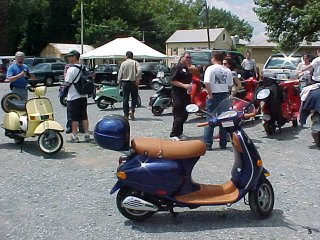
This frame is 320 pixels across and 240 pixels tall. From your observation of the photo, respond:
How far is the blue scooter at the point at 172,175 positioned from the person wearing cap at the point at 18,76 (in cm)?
481

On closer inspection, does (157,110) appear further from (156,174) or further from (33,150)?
(156,174)

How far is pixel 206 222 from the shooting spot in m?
4.87

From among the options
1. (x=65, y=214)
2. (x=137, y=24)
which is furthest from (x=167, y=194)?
(x=137, y=24)

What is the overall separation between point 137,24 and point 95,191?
174 ft

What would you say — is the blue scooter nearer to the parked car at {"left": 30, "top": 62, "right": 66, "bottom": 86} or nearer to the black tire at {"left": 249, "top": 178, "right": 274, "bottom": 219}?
the black tire at {"left": 249, "top": 178, "right": 274, "bottom": 219}

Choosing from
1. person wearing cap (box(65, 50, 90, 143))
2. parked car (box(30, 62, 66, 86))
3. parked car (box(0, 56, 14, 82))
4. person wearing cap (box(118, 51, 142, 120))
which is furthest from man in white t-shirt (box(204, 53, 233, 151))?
parked car (box(0, 56, 14, 82))

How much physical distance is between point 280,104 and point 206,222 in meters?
5.03

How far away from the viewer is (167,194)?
15.5 ft

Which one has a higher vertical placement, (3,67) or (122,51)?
(122,51)

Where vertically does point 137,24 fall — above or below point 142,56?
above

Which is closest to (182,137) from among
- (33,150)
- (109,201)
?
(33,150)

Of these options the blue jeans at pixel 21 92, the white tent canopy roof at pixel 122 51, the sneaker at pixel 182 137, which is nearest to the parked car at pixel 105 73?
the white tent canopy roof at pixel 122 51

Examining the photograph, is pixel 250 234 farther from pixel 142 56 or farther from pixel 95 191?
pixel 142 56

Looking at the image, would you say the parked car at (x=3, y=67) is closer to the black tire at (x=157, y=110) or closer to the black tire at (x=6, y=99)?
the black tire at (x=157, y=110)
